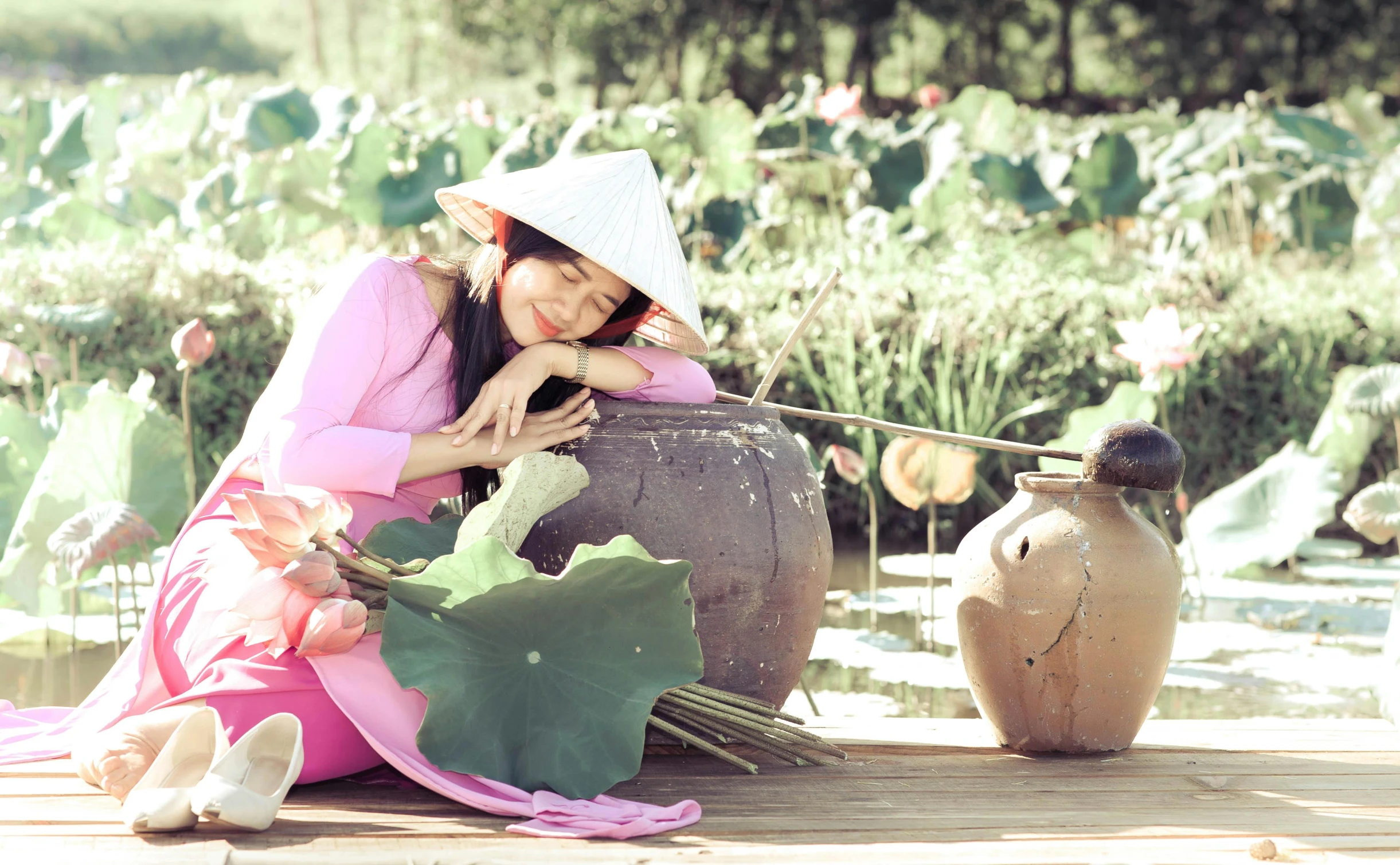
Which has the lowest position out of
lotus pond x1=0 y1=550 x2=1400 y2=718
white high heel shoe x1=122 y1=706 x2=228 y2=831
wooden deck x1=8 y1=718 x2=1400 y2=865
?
lotus pond x1=0 y1=550 x2=1400 y2=718

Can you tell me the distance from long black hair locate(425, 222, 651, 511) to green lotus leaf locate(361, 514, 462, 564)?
0.17m

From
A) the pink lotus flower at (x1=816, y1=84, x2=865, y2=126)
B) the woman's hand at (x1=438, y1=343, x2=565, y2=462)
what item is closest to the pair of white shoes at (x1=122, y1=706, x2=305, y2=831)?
the woman's hand at (x1=438, y1=343, x2=565, y2=462)

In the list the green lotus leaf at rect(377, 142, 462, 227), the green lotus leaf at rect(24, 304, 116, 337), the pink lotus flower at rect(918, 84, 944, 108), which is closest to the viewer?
the green lotus leaf at rect(24, 304, 116, 337)

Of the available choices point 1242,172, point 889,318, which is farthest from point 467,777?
point 1242,172

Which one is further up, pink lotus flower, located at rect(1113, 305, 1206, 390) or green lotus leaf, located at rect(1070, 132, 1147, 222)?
green lotus leaf, located at rect(1070, 132, 1147, 222)

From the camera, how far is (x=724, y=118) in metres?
5.45

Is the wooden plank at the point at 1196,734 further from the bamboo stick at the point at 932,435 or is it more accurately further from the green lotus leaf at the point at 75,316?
the green lotus leaf at the point at 75,316

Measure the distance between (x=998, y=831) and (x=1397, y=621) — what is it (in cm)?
80

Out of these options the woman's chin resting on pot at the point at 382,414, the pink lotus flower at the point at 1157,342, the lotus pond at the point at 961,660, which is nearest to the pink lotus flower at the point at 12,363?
the lotus pond at the point at 961,660

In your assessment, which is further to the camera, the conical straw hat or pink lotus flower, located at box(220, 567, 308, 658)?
the conical straw hat

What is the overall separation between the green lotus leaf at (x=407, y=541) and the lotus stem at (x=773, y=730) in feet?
1.17

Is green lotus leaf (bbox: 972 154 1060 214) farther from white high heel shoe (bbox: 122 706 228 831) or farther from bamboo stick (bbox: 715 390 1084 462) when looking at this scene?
white high heel shoe (bbox: 122 706 228 831)

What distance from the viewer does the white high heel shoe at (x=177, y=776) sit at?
4.74 ft

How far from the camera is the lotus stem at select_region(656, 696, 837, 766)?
1790 mm
